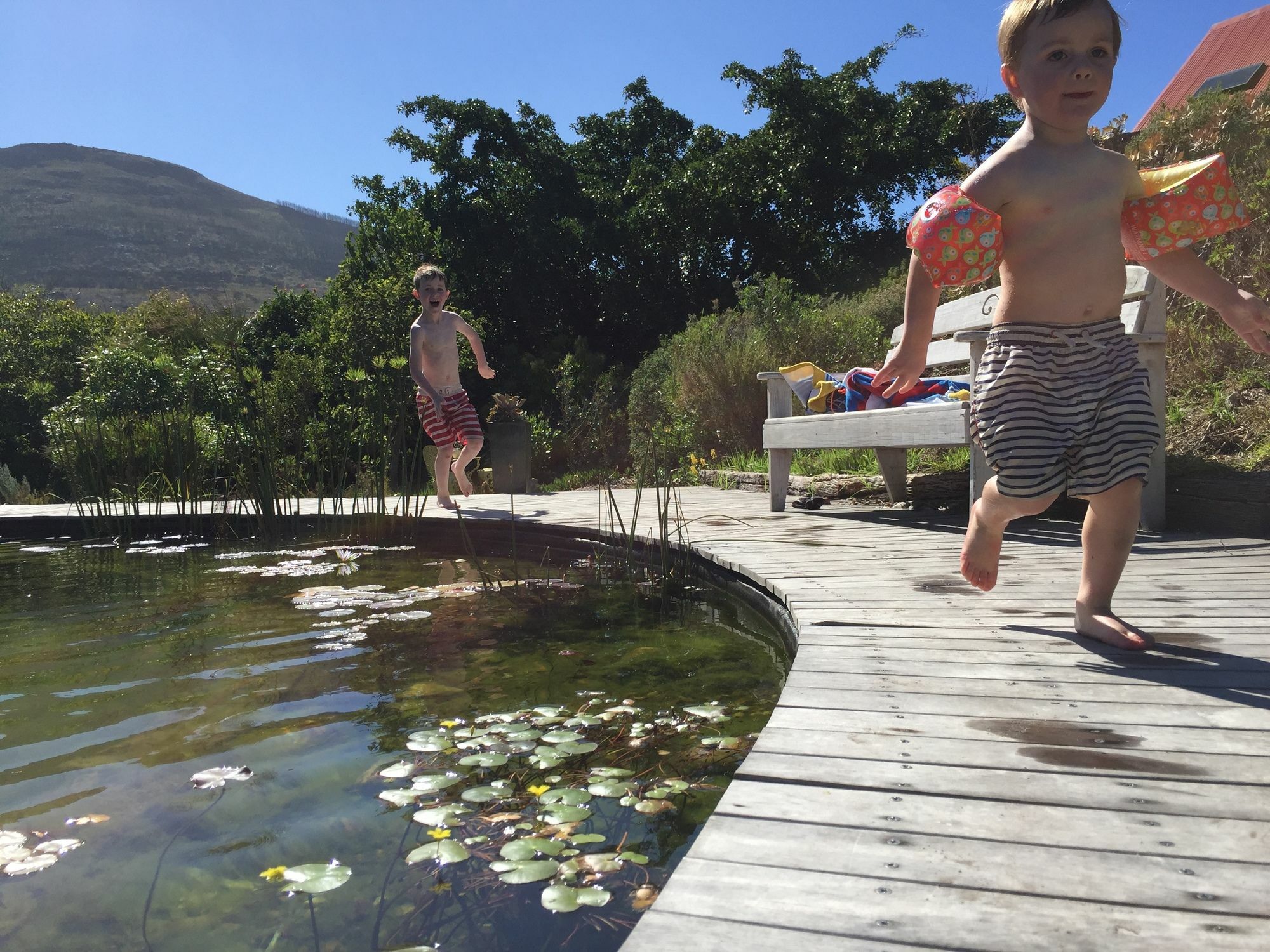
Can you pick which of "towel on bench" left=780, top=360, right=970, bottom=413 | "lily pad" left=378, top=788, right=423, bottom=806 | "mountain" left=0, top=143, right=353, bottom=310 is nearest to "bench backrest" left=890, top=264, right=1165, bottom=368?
"towel on bench" left=780, top=360, right=970, bottom=413

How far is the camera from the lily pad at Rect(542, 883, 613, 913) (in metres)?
1.27

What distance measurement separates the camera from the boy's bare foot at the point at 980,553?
2160mm

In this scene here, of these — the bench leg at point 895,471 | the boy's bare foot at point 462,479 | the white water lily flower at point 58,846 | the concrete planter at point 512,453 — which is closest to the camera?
the white water lily flower at point 58,846

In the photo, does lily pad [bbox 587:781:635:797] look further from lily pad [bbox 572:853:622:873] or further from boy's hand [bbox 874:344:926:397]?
boy's hand [bbox 874:344:926:397]

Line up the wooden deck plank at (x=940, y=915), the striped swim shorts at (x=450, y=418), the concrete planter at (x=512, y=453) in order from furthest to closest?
the concrete planter at (x=512, y=453) → the striped swim shorts at (x=450, y=418) → the wooden deck plank at (x=940, y=915)

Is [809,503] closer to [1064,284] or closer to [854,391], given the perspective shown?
[854,391]

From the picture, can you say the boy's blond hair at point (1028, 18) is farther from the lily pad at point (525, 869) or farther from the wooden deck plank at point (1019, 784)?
the lily pad at point (525, 869)

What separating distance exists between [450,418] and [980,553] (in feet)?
14.6

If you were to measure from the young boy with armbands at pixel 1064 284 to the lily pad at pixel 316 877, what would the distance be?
4.47ft

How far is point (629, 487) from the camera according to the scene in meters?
8.20

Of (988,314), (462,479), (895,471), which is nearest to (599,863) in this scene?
(988,314)

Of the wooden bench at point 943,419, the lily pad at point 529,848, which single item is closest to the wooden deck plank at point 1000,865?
the lily pad at point 529,848

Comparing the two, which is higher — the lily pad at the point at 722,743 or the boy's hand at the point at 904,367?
the boy's hand at the point at 904,367

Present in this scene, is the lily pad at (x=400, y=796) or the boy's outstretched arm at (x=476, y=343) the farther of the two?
the boy's outstretched arm at (x=476, y=343)
